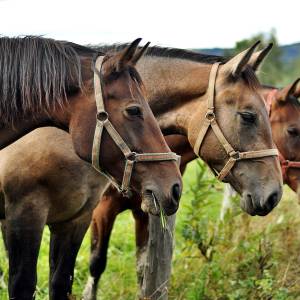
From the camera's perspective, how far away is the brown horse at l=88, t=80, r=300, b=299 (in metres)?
5.64

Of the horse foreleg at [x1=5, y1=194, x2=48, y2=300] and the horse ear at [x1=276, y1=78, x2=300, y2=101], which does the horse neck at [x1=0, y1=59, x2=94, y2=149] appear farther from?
the horse ear at [x1=276, y1=78, x2=300, y2=101]

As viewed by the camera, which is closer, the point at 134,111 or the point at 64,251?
the point at 134,111

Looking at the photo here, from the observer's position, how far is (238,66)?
4.36 m

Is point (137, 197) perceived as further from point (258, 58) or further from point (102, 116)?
point (102, 116)

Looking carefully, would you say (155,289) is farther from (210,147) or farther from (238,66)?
(238,66)

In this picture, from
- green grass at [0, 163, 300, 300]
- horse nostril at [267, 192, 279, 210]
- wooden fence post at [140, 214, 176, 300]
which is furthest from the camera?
green grass at [0, 163, 300, 300]

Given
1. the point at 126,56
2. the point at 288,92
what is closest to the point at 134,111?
the point at 126,56

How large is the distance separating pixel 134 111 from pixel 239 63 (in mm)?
1121

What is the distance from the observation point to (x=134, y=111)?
3553 millimetres

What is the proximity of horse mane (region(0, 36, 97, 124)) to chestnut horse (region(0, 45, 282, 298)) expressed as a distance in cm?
81

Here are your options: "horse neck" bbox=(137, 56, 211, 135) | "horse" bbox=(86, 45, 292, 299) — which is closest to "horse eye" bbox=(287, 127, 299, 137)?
"horse" bbox=(86, 45, 292, 299)

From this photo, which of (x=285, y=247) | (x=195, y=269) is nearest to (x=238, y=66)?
(x=195, y=269)

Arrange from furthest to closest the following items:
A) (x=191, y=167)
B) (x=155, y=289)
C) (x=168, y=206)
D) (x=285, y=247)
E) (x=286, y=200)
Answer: (x=191, y=167) → (x=286, y=200) → (x=285, y=247) → (x=155, y=289) → (x=168, y=206)

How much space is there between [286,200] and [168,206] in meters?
5.04
